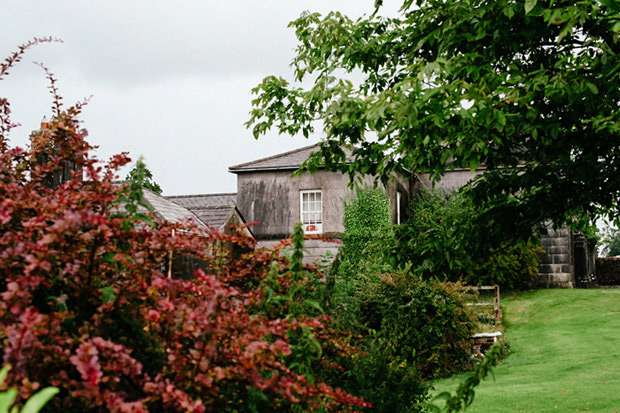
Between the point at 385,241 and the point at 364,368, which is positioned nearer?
the point at 364,368

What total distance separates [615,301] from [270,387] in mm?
20309

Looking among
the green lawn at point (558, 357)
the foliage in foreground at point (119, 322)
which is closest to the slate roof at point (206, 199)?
the green lawn at point (558, 357)

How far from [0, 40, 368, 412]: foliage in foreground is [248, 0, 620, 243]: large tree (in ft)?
7.91

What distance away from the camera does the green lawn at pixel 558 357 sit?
28.4ft

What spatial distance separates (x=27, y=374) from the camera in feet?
7.65

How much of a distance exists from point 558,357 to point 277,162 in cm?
1504

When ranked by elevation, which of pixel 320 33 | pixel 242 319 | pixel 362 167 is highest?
pixel 320 33

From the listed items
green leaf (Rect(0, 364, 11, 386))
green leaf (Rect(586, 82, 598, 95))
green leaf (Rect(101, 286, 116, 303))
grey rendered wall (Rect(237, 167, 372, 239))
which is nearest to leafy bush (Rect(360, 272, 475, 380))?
green leaf (Rect(586, 82, 598, 95))

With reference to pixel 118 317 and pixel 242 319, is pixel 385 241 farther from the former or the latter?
pixel 118 317

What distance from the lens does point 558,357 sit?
524 inches

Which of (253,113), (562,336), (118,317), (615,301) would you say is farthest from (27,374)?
(615,301)

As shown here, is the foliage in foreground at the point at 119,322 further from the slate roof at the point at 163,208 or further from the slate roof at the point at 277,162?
the slate roof at the point at 277,162

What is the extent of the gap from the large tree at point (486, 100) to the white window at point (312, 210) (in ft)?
52.1

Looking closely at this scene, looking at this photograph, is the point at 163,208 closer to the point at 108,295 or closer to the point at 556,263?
the point at 108,295
